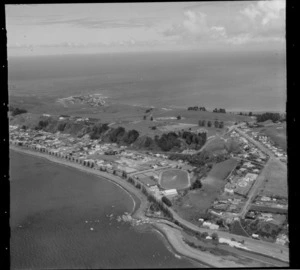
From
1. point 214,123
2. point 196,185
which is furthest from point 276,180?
point 214,123

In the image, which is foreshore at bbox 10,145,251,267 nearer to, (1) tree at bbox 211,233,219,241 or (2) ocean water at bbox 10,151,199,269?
(2) ocean water at bbox 10,151,199,269

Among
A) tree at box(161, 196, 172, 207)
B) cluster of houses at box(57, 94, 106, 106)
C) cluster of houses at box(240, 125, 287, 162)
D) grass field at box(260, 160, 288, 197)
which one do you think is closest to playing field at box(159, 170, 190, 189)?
tree at box(161, 196, 172, 207)

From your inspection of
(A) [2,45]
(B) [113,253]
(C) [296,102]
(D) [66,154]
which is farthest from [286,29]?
(D) [66,154]

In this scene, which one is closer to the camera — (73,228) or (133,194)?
(73,228)

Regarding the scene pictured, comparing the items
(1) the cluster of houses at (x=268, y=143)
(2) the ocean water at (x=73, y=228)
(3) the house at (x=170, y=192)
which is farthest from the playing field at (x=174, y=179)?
(1) the cluster of houses at (x=268, y=143)

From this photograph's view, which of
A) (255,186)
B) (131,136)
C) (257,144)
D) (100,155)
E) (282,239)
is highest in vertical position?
(131,136)

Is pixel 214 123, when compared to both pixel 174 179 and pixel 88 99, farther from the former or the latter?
pixel 88 99

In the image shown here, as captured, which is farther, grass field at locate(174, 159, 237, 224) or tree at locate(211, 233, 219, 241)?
grass field at locate(174, 159, 237, 224)
